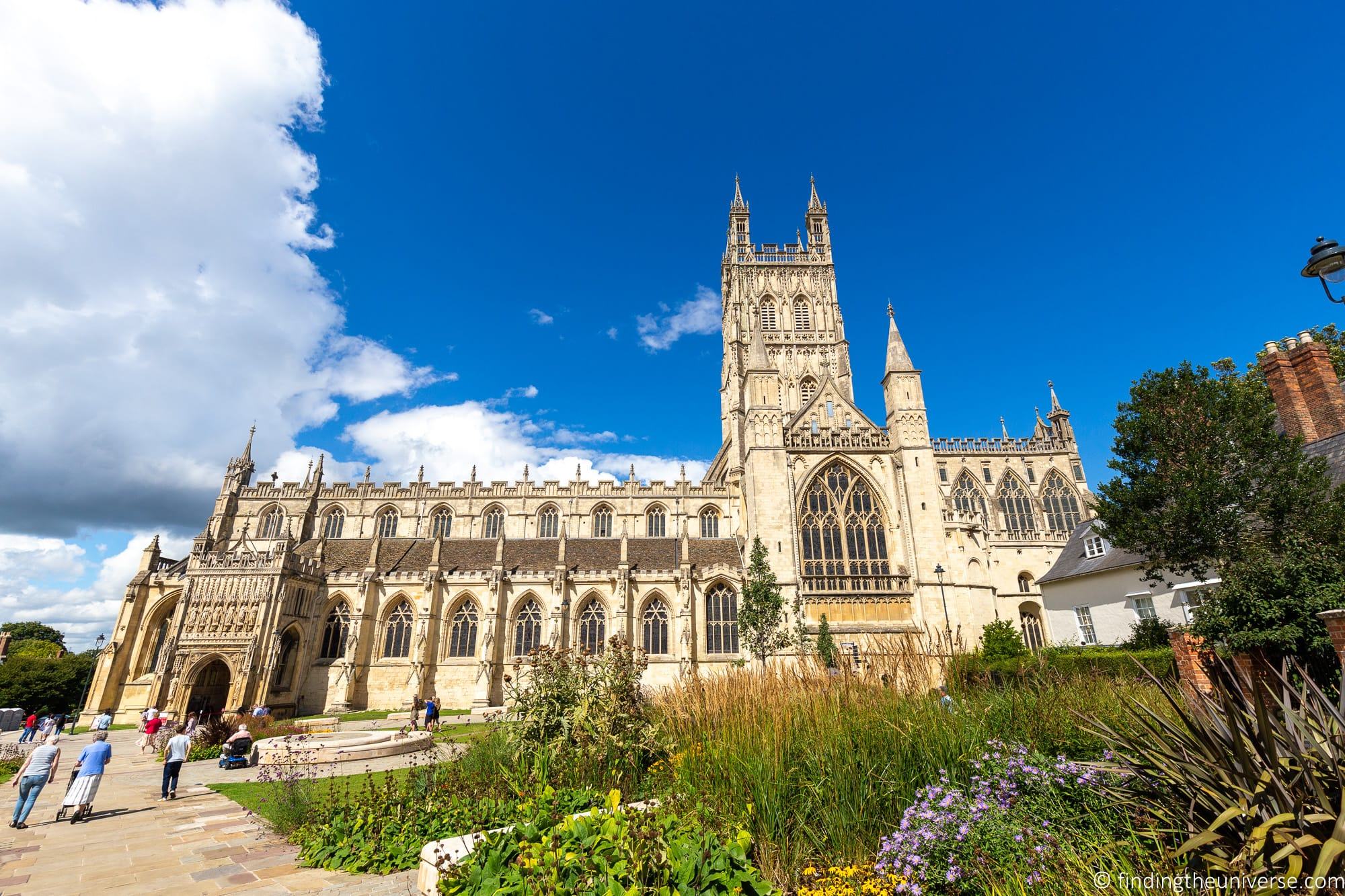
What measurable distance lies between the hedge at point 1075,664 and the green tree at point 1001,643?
2.09 meters

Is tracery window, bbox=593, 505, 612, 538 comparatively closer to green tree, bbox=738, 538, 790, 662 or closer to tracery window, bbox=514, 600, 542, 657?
tracery window, bbox=514, 600, 542, 657

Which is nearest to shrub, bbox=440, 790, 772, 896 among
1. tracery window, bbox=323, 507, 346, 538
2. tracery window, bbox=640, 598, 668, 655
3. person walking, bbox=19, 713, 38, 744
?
tracery window, bbox=640, 598, 668, 655

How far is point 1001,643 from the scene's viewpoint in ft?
78.3

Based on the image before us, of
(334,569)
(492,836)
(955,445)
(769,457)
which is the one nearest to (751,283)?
(955,445)

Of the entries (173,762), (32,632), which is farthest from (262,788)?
(32,632)

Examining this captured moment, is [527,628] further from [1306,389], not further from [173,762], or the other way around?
[1306,389]

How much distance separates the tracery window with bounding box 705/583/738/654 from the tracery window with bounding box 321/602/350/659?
18.5 m

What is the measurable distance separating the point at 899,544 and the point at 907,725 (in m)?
25.5

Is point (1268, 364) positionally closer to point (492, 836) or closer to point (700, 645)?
point (700, 645)

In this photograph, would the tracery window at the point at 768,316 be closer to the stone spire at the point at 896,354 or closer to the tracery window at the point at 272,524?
the stone spire at the point at 896,354

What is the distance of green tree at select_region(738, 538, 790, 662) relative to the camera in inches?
1011

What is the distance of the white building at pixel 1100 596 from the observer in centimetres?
2131

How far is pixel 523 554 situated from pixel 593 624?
691cm

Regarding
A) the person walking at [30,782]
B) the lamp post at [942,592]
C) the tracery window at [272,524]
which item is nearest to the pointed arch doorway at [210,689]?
the tracery window at [272,524]
